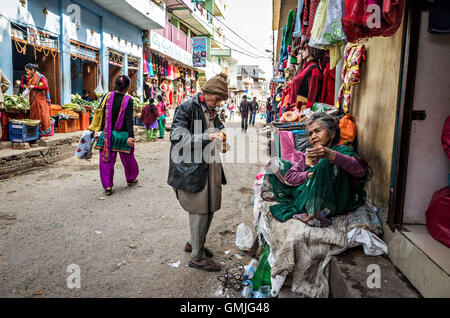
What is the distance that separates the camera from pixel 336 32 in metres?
3.20

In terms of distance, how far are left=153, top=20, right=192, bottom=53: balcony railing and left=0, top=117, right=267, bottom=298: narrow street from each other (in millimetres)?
15418

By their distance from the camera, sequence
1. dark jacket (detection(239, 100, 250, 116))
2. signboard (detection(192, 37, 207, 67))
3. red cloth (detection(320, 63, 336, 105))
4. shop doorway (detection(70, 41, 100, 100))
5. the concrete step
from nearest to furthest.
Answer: the concrete step, red cloth (detection(320, 63, 336, 105)), shop doorway (detection(70, 41, 100, 100)), dark jacket (detection(239, 100, 250, 116)), signboard (detection(192, 37, 207, 67))

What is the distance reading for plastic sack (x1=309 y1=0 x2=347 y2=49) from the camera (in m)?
3.17

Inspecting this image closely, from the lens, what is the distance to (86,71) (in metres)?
12.9

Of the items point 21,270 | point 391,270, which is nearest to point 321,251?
point 391,270

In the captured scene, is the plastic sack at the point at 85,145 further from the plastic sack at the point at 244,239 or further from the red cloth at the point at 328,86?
the red cloth at the point at 328,86

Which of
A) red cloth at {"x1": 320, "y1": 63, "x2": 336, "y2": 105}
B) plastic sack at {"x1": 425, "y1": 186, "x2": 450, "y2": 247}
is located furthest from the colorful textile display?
plastic sack at {"x1": 425, "y1": 186, "x2": 450, "y2": 247}

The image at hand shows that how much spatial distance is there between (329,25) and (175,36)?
19976mm

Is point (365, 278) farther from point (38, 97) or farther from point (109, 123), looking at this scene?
point (38, 97)

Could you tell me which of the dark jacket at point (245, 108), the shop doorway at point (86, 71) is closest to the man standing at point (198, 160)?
the shop doorway at point (86, 71)

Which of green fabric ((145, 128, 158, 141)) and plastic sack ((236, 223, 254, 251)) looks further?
green fabric ((145, 128, 158, 141))

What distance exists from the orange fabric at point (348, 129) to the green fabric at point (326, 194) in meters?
0.83

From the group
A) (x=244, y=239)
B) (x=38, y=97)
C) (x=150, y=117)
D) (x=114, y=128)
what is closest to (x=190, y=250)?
(x=244, y=239)

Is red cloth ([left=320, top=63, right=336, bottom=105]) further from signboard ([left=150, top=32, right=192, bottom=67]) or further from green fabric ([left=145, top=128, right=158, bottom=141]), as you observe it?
signboard ([left=150, top=32, right=192, bottom=67])
